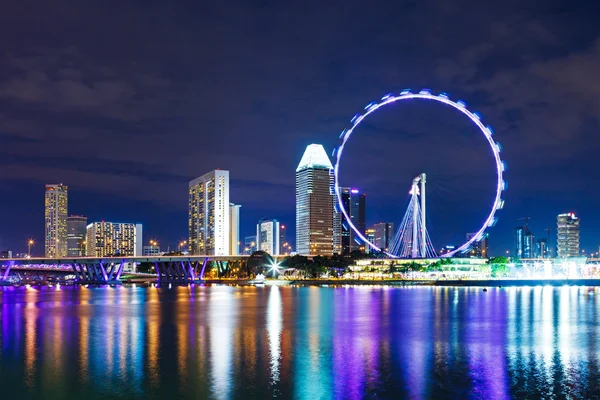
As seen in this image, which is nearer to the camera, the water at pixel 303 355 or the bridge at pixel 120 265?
the water at pixel 303 355

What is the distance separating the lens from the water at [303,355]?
25.0 metres

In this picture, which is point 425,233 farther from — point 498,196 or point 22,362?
point 22,362

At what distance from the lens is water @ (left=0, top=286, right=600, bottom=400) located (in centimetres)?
2498

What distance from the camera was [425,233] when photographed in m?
104

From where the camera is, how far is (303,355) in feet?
107

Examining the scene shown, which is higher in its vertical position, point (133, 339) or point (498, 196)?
point (498, 196)

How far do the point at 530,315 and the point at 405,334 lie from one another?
17.6 meters

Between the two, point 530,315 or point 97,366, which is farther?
point 530,315

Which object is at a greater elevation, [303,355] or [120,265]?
[303,355]

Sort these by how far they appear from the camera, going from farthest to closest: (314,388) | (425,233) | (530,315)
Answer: (425,233) < (530,315) < (314,388)

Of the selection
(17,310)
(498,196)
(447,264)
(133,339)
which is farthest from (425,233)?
(133,339)

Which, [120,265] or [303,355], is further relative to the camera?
[120,265]

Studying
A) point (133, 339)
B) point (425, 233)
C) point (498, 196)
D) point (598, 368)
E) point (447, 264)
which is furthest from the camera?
point (447, 264)

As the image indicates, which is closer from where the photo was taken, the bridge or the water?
the water
